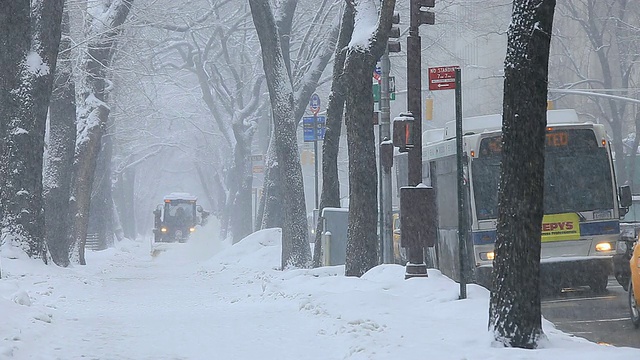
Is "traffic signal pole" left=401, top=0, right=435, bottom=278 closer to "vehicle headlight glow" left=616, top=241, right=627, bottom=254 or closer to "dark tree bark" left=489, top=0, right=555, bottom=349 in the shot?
"vehicle headlight glow" left=616, top=241, right=627, bottom=254

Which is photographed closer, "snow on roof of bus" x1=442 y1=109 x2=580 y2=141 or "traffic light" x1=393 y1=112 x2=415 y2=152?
"traffic light" x1=393 y1=112 x2=415 y2=152

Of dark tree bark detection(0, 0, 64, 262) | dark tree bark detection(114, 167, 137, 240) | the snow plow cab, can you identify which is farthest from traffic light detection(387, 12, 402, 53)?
dark tree bark detection(114, 167, 137, 240)

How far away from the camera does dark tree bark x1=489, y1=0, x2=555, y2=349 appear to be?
1036cm

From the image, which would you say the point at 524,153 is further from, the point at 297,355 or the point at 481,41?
the point at 481,41

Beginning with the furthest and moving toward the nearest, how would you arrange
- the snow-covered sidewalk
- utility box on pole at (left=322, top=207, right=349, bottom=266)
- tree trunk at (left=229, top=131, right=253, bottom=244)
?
tree trunk at (left=229, top=131, right=253, bottom=244) < utility box on pole at (left=322, top=207, right=349, bottom=266) < the snow-covered sidewalk

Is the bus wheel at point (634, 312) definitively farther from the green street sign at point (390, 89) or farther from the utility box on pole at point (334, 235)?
the green street sign at point (390, 89)

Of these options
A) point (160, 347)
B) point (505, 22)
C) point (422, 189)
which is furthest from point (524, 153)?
point (505, 22)

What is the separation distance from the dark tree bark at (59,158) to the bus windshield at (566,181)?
12031 mm

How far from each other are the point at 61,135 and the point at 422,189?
46.0ft

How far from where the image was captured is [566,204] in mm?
19688

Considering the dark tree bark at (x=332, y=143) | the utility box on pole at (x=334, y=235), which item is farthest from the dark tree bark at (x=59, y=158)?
the utility box on pole at (x=334, y=235)

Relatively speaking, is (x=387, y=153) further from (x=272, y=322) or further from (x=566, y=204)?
(x=272, y=322)

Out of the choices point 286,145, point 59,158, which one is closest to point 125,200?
point 59,158

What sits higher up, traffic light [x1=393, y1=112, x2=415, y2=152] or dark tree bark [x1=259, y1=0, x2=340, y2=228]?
dark tree bark [x1=259, y1=0, x2=340, y2=228]
